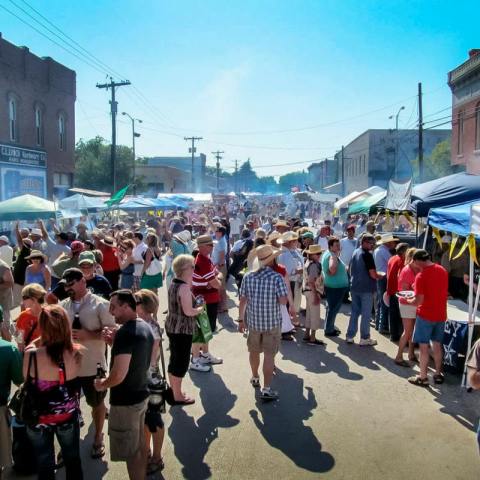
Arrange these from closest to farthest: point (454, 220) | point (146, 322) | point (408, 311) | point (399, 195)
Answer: point (146, 322) < point (454, 220) < point (408, 311) < point (399, 195)

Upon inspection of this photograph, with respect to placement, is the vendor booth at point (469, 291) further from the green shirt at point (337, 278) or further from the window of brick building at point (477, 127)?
the window of brick building at point (477, 127)

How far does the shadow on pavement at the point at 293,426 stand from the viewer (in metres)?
4.25

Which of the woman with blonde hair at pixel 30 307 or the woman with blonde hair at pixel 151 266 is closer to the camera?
the woman with blonde hair at pixel 30 307

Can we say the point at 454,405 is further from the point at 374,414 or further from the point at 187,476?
the point at 187,476

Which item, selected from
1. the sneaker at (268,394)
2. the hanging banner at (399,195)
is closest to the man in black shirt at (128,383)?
the sneaker at (268,394)

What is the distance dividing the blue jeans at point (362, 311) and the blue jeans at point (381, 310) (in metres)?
0.85

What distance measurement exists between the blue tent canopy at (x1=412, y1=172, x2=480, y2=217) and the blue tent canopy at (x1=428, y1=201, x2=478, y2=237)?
144 centimetres

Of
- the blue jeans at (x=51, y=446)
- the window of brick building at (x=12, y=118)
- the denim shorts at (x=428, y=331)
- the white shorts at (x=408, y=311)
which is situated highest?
the window of brick building at (x=12, y=118)

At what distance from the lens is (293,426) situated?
16.0 feet

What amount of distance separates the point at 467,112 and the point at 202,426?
27.4m

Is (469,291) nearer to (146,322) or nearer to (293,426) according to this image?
(293,426)

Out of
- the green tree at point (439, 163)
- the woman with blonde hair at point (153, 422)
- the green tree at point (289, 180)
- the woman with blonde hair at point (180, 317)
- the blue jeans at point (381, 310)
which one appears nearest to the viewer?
the woman with blonde hair at point (153, 422)

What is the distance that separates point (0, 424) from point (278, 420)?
2713 millimetres

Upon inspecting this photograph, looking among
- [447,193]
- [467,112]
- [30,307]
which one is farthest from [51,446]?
[467,112]
